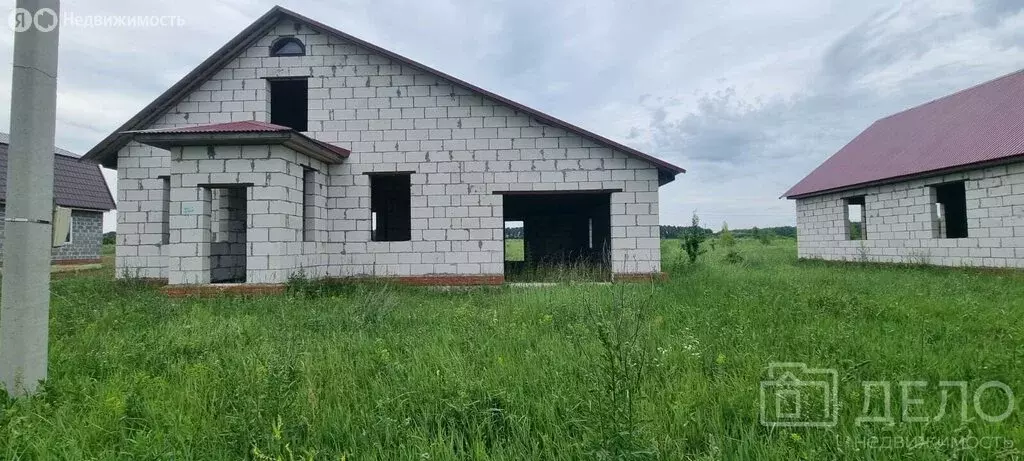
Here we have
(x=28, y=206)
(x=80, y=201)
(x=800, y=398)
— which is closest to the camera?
(x=800, y=398)

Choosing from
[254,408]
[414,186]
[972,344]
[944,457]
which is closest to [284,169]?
[414,186]

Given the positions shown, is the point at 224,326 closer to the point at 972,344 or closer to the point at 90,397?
the point at 90,397

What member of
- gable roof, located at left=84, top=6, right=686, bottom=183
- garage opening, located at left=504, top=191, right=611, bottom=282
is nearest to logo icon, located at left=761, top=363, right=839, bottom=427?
gable roof, located at left=84, top=6, right=686, bottom=183

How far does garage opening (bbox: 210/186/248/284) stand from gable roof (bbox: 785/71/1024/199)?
16945 millimetres

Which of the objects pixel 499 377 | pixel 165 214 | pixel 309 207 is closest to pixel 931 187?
pixel 499 377

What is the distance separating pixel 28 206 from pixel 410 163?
7000mm

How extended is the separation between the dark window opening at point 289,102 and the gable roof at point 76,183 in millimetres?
12237

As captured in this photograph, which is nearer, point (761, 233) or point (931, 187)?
point (931, 187)

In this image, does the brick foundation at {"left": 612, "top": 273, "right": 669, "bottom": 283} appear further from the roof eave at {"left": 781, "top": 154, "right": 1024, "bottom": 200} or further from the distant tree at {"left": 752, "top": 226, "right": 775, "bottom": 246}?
the distant tree at {"left": 752, "top": 226, "right": 775, "bottom": 246}

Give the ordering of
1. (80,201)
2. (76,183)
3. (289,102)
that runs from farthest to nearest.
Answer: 1. (76,183)
2. (80,201)
3. (289,102)

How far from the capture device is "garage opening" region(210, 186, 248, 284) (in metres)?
9.98

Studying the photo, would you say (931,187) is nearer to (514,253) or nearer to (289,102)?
(289,102)

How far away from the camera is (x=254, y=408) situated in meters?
2.86

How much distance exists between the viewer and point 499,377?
3.50 m
